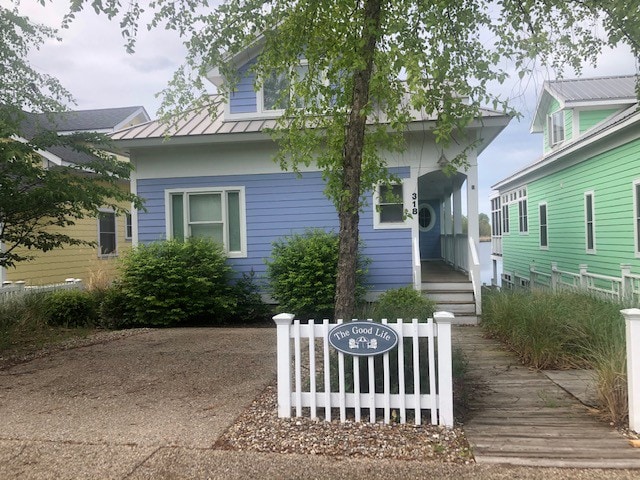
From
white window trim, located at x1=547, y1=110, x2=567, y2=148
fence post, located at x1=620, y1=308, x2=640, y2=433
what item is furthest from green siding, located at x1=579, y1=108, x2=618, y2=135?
fence post, located at x1=620, y1=308, x2=640, y2=433

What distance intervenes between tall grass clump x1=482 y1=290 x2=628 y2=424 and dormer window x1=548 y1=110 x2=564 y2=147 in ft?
29.4

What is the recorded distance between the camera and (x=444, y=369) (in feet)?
13.3

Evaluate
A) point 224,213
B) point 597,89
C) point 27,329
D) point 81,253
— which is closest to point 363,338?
point 27,329

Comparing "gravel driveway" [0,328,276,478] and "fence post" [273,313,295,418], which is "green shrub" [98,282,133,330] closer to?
"gravel driveway" [0,328,276,478]

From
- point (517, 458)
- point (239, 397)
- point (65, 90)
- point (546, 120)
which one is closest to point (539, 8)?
point (517, 458)

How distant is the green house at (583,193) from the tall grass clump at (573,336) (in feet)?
6.87

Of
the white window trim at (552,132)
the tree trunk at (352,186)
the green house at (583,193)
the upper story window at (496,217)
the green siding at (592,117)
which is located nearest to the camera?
the tree trunk at (352,186)

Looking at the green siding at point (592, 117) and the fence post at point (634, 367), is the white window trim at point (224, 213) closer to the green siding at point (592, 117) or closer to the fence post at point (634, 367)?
the fence post at point (634, 367)

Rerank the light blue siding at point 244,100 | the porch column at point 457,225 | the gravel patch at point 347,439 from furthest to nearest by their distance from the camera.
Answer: the porch column at point 457,225 < the light blue siding at point 244,100 < the gravel patch at point 347,439

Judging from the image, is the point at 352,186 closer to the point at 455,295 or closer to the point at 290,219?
the point at 455,295

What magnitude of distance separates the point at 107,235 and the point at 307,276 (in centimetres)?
989

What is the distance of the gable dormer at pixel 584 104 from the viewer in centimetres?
1317

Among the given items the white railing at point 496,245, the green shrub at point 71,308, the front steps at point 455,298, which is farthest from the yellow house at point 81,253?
the white railing at point 496,245

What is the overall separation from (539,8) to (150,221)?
28.3ft
